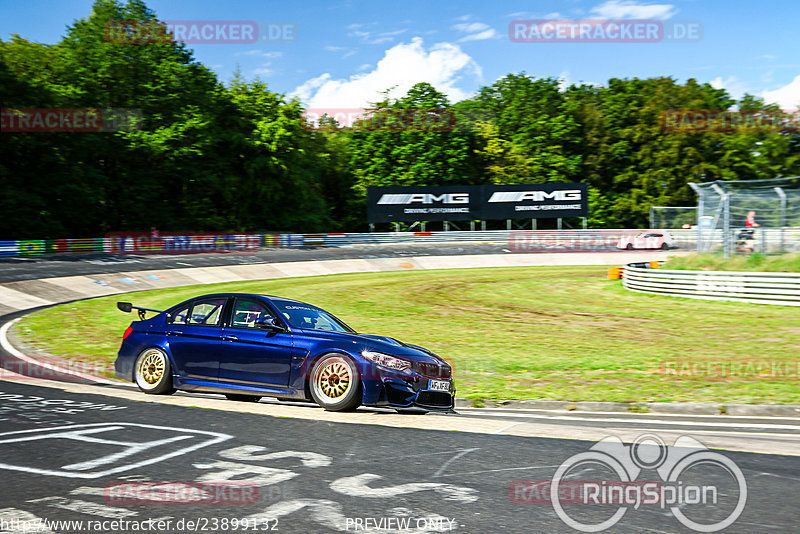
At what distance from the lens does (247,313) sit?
31.1 ft

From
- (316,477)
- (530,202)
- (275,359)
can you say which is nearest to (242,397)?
(275,359)

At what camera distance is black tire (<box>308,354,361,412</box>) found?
8305 mm

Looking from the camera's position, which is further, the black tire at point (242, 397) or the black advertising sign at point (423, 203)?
the black advertising sign at point (423, 203)

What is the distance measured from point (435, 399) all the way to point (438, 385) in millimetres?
169

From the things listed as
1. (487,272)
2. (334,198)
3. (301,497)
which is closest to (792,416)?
(301,497)

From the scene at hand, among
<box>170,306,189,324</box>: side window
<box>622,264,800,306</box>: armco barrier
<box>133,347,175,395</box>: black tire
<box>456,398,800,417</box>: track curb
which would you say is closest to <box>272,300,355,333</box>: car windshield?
<box>170,306,189,324</box>: side window

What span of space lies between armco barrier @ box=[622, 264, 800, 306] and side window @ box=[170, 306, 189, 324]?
18.3m

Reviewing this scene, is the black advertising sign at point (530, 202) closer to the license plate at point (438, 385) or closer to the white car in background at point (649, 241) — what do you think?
the white car in background at point (649, 241)

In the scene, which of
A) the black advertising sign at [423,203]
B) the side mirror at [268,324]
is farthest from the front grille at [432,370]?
the black advertising sign at [423,203]

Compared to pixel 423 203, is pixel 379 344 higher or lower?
lower

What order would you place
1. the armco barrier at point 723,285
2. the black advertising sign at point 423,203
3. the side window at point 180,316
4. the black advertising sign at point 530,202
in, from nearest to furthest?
the side window at point 180,316
the armco barrier at point 723,285
the black advertising sign at point 423,203
the black advertising sign at point 530,202

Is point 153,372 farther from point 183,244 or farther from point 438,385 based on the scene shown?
point 183,244

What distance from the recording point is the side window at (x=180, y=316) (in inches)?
392

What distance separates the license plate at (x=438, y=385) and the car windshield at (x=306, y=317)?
1.57m
